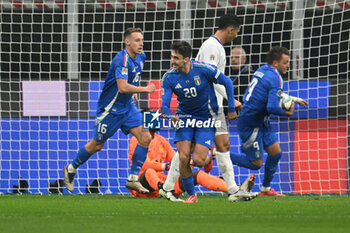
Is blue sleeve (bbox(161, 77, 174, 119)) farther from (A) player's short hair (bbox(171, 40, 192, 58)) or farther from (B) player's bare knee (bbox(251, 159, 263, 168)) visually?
(B) player's bare knee (bbox(251, 159, 263, 168))

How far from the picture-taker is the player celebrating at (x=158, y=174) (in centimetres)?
930

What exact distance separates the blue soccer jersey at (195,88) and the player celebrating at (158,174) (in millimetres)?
1194

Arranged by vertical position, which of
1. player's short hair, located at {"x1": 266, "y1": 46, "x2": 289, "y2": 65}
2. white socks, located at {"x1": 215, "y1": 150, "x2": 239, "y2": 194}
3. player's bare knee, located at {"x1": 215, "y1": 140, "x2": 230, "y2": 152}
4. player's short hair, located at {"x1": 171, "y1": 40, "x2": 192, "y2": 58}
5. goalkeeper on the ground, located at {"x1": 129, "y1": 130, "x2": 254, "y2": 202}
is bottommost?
goalkeeper on the ground, located at {"x1": 129, "y1": 130, "x2": 254, "y2": 202}

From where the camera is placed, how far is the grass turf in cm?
540

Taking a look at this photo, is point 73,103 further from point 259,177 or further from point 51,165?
point 259,177

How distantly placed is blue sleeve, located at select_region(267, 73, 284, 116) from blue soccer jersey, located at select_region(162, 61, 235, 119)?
1.29 metres

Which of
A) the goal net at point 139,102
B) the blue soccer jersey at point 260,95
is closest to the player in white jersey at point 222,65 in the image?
the blue soccer jersey at point 260,95

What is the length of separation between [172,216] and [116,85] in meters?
3.37

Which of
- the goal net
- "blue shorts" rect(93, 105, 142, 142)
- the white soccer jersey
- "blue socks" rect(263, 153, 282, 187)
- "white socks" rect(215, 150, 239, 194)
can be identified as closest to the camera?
"white socks" rect(215, 150, 239, 194)

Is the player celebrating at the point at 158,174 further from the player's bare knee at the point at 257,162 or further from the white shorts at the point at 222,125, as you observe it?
the white shorts at the point at 222,125

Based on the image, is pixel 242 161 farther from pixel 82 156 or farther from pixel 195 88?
pixel 195 88

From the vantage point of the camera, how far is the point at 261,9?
40.8 feet

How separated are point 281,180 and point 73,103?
2972 millimetres

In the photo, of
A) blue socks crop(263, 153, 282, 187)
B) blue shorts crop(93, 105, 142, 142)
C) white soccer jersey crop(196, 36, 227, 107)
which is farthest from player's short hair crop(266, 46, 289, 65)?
blue shorts crop(93, 105, 142, 142)
